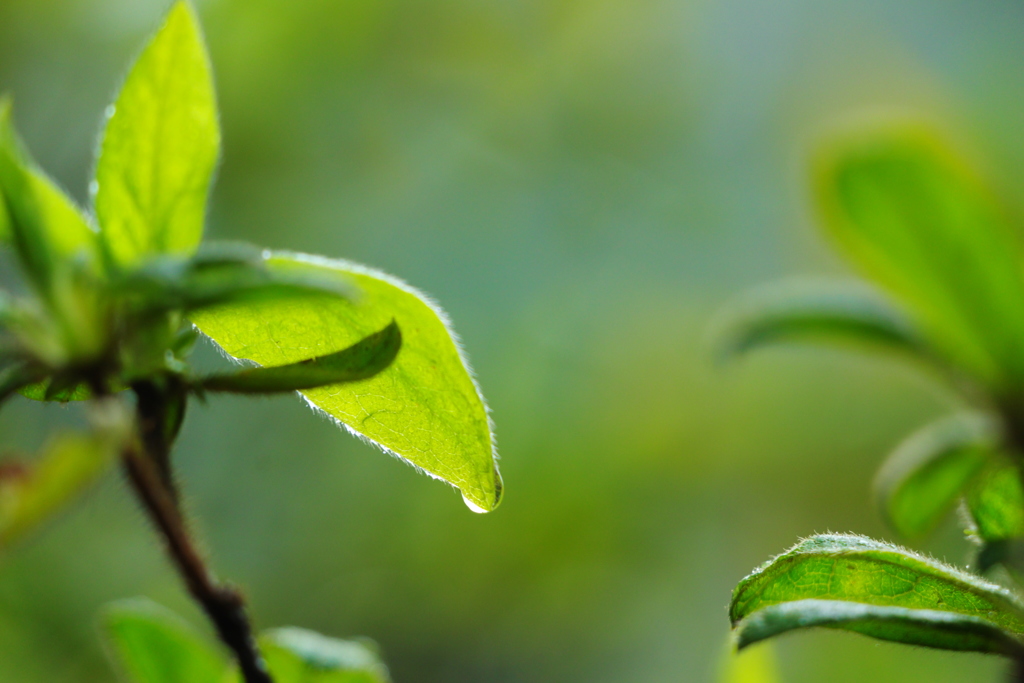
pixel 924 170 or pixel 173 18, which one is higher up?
Answer: pixel 924 170

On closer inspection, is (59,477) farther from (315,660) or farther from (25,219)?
(315,660)

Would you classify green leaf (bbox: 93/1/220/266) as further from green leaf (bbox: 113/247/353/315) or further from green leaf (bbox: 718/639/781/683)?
green leaf (bbox: 718/639/781/683)

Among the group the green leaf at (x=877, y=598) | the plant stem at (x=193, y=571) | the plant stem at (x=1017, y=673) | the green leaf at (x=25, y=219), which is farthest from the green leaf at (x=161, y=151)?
the plant stem at (x=1017, y=673)

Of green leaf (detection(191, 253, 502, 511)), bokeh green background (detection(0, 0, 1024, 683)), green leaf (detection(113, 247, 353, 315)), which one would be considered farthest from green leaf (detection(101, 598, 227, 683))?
bokeh green background (detection(0, 0, 1024, 683))

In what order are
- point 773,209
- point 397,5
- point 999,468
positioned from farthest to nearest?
1. point 773,209
2. point 397,5
3. point 999,468

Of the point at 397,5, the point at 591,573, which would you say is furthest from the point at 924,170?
the point at 397,5

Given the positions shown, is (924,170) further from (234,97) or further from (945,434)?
(234,97)
